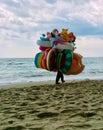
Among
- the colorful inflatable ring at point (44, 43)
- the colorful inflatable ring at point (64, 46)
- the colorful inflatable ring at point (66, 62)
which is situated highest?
Result: the colorful inflatable ring at point (44, 43)

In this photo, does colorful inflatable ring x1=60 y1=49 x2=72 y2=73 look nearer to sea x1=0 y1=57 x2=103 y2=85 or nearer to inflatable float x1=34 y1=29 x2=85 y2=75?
inflatable float x1=34 y1=29 x2=85 y2=75

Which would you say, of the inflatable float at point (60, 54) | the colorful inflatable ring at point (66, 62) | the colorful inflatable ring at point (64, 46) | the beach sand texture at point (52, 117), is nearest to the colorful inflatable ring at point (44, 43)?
the inflatable float at point (60, 54)

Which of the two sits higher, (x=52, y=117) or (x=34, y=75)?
(x=34, y=75)

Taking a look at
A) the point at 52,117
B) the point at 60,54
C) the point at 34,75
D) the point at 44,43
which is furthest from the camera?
the point at 34,75

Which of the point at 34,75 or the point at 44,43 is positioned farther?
the point at 34,75

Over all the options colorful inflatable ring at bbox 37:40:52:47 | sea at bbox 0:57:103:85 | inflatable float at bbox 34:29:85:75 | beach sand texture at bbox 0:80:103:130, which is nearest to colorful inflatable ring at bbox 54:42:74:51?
inflatable float at bbox 34:29:85:75

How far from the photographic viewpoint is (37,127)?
3766mm

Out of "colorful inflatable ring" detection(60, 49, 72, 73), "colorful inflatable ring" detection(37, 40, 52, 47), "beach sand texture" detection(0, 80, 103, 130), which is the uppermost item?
"colorful inflatable ring" detection(37, 40, 52, 47)

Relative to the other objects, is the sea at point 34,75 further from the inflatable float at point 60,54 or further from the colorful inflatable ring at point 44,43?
the inflatable float at point 60,54

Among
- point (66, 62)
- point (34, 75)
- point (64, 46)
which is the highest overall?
point (64, 46)

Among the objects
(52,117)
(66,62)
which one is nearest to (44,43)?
(66,62)

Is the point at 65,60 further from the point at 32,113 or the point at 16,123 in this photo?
the point at 16,123

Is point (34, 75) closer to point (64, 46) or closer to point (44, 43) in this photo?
point (44, 43)

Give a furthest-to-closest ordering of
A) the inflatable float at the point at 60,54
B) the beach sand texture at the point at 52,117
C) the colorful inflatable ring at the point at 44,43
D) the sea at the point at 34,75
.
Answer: the sea at the point at 34,75
the colorful inflatable ring at the point at 44,43
the inflatable float at the point at 60,54
the beach sand texture at the point at 52,117
